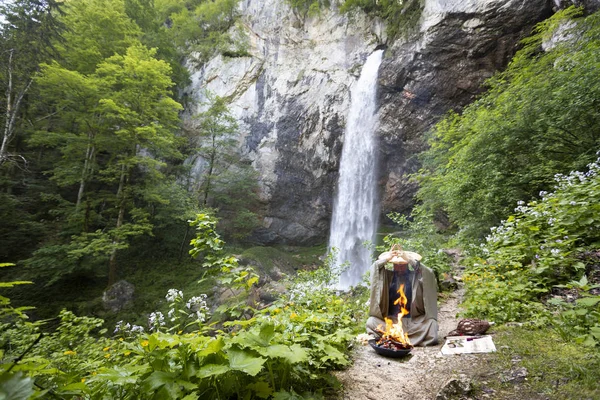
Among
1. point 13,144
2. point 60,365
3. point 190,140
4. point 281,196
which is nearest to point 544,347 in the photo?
point 60,365

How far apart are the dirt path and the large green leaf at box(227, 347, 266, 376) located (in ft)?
3.35

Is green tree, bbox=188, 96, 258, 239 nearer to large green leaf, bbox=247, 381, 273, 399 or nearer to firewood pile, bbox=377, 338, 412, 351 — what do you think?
firewood pile, bbox=377, 338, 412, 351

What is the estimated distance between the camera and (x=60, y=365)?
2469 mm

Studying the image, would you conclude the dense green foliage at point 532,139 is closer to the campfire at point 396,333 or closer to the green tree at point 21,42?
the campfire at point 396,333

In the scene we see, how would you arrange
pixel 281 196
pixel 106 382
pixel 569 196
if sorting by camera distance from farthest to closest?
pixel 281 196 < pixel 569 196 < pixel 106 382

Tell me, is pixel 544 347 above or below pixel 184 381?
below

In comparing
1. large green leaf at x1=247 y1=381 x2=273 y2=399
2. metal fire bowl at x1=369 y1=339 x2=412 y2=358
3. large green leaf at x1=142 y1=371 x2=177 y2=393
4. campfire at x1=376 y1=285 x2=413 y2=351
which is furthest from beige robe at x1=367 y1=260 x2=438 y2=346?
large green leaf at x1=142 y1=371 x2=177 y2=393

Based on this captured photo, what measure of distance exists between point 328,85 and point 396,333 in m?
14.9

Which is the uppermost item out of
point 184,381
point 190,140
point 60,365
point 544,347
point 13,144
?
point 190,140

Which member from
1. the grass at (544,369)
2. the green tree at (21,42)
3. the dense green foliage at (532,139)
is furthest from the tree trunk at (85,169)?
the grass at (544,369)

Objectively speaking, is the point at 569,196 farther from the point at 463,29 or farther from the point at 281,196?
the point at 281,196

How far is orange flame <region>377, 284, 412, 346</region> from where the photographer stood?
3119mm

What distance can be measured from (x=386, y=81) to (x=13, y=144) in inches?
683

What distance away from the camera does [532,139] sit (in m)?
5.23
